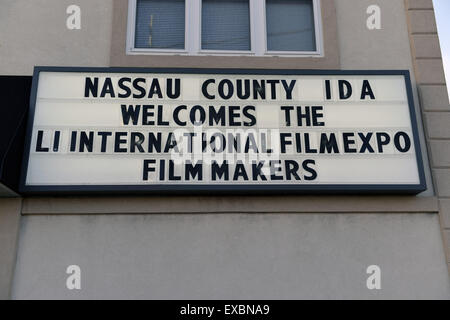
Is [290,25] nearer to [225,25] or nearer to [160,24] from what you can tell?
[225,25]

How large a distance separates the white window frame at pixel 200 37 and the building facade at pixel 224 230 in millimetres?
43

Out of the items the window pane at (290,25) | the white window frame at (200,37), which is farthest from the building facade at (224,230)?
the window pane at (290,25)

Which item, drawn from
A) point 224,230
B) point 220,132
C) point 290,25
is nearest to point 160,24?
point 290,25

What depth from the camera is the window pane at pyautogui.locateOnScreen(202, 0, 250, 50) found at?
6.74 metres

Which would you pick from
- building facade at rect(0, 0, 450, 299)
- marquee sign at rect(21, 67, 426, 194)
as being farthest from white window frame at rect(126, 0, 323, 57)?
marquee sign at rect(21, 67, 426, 194)

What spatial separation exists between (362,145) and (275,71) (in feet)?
5.02

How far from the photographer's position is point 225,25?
6.84 metres

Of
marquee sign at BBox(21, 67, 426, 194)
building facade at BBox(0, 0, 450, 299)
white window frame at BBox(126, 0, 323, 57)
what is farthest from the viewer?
white window frame at BBox(126, 0, 323, 57)

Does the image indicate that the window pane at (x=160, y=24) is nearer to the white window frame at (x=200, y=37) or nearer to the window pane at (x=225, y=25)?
the white window frame at (x=200, y=37)

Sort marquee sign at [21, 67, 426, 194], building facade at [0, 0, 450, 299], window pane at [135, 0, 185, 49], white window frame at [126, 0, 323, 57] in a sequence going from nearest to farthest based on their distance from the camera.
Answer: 1. building facade at [0, 0, 450, 299]
2. marquee sign at [21, 67, 426, 194]
3. white window frame at [126, 0, 323, 57]
4. window pane at [135, 0, 185, 49]

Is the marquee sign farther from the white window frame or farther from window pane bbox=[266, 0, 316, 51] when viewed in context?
window pane bbox=[266, 0, 316, 51]

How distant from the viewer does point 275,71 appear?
6199 mm

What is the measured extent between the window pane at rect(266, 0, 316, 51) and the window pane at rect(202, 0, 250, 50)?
0.36m
